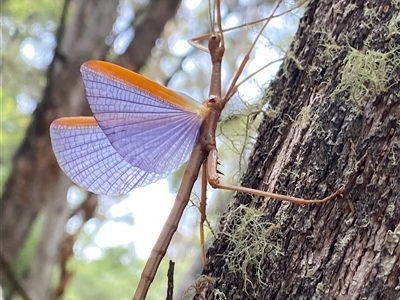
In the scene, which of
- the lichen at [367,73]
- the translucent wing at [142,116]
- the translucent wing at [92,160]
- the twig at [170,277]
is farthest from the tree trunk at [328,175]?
the translucent wing at [92,160]

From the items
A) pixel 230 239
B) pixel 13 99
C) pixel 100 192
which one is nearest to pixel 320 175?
pixel 230 239

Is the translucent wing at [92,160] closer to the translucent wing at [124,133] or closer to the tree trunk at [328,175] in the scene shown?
the translucent wing at [124,133]

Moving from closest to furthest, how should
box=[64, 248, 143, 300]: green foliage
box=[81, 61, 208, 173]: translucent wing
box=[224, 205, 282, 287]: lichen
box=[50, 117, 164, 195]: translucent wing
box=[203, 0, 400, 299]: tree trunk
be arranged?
box=[203, 0, 400, 299]: tree trunk < box=[224, 205, 282, 287]: lichen < box=[81, 61, 208, 173]: translucent wing < box=[50, 117, 164, 195]: translucent wing < box=[64, 248, 143, 300]: green foliage

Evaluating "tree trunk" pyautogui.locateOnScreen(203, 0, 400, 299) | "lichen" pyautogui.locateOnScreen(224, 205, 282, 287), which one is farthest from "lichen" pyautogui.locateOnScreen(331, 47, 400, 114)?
"lichen" pyautogui.locateOnScreen(224, 205, 282, 287)

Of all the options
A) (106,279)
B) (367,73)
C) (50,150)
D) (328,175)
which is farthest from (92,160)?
(106,279)

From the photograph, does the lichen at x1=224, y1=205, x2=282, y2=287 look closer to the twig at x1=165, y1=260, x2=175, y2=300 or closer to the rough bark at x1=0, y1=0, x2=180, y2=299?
the twig at x1=165, y1=260, x2=175, y2=300

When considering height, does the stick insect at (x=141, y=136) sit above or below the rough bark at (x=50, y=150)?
below
